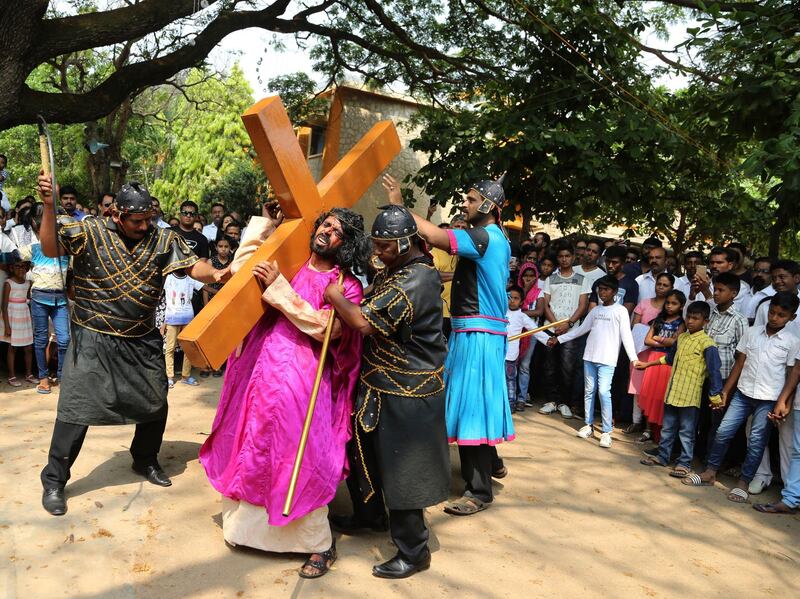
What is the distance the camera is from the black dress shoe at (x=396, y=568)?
357 centimetres

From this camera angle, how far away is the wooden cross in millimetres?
3287

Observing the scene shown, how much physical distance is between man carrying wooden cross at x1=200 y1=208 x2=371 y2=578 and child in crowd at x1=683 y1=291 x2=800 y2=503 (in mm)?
3512

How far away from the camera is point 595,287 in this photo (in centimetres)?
728

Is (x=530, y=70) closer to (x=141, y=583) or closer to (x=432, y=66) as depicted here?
(x=432, y=66)

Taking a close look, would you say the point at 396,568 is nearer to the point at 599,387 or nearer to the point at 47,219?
the point at 47,219

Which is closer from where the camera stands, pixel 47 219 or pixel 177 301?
pixel 47 219

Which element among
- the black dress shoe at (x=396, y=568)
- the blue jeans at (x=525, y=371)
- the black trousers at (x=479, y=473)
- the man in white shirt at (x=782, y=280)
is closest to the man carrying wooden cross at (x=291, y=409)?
the black dress shoe at (x=396, y=568)

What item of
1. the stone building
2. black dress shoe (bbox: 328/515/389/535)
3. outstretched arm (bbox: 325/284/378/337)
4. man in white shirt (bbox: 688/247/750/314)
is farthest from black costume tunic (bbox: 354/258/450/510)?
the stone building

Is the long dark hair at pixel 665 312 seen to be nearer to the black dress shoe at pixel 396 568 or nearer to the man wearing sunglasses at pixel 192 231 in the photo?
the black dress shoe at pixel 396 568

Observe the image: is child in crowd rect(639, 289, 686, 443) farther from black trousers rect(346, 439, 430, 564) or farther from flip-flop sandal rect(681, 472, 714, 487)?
black trousers rect(346, 439, 430, 564)

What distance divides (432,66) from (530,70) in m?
2.12

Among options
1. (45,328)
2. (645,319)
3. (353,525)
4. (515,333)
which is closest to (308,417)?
(353,525)

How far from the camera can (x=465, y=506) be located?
4.50m

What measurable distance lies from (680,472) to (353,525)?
3191 millimetres
